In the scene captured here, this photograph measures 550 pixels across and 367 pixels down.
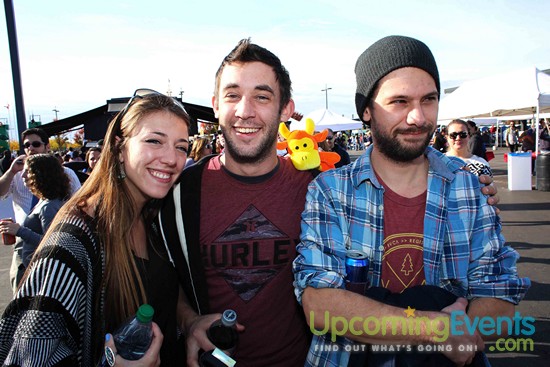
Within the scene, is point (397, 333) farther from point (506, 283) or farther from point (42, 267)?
point (42, 267)

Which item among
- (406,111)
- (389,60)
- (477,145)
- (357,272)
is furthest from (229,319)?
(477,145)

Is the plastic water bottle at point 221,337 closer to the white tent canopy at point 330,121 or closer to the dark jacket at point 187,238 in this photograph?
the dark jacket at point 187,238

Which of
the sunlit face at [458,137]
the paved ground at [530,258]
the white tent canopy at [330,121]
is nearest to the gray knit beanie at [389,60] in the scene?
the paved ground at [530,258]

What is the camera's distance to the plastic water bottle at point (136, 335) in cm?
157

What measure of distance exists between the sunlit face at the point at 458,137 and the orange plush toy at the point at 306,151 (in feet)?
8.56

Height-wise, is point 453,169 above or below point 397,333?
above

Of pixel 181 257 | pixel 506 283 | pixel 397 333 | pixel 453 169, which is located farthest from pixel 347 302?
pixel 181 257

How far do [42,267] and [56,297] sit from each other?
132 millimetres

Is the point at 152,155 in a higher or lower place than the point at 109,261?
higher

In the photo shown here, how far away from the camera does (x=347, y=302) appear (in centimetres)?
159

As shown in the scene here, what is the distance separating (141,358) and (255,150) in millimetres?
1230

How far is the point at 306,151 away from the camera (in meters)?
3.52

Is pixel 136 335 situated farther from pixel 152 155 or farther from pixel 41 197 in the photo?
pixel 41 197

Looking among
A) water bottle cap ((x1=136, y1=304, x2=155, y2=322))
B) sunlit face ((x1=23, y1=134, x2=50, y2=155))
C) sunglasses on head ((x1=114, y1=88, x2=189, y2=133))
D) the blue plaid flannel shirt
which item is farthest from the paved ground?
sunglasses on head ((x1=114, y1=88, x2=189, y2=133))
